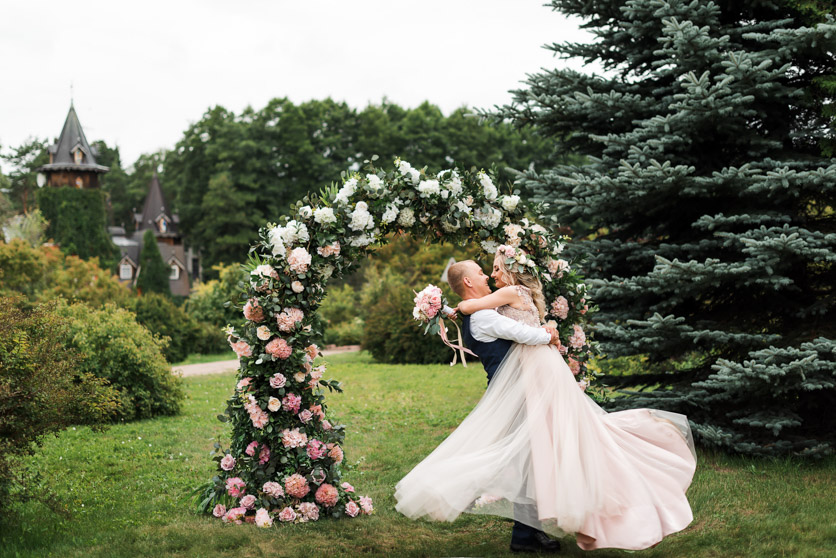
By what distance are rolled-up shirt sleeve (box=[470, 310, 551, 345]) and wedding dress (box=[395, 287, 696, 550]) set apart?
Answer: 110 millimetres

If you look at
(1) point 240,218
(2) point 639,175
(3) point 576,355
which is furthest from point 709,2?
(1) point 240,218

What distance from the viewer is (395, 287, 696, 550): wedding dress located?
4.59 m

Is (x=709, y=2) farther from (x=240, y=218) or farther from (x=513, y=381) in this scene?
(x=240, y=218)

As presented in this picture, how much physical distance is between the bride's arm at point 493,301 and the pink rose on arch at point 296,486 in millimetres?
1888

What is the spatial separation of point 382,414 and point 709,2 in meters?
6.97

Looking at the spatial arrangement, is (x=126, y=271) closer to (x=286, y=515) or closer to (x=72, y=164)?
(x=72, y=164)

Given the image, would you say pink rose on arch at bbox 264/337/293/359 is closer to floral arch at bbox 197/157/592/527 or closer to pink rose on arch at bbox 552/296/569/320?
floral arch at bbox 197/157/592/527

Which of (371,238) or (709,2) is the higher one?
(709,2)

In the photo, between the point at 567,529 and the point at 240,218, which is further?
the point at 240,218

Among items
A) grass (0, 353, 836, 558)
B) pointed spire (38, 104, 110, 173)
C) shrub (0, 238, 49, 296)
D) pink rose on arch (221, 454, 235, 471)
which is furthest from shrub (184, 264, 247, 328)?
pointed spire (38, 104, 110, 173)

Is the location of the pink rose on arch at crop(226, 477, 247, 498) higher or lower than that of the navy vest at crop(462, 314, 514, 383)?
lower

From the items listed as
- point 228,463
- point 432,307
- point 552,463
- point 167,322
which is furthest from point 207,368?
point 552,463

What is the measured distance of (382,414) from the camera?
443 inches

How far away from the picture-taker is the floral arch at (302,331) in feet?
19.0
